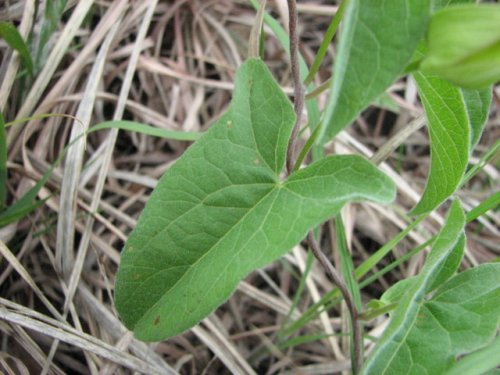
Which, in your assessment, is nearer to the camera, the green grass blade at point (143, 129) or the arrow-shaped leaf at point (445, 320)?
the arrow-shaped leaf at point (445, 320)

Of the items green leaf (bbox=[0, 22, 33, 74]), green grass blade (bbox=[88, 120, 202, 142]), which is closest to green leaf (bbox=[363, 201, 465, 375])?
green grass blade (bbox=[88, 120, 202, 142])

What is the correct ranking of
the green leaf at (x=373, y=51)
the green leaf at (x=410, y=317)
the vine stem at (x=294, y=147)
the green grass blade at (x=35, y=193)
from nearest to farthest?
the green leaf at (x=373, y=51) < the green leaf at (x=410, y=317) < the vine stem at (x=294, y=147) < the green grass blade at (x=35, y=193)

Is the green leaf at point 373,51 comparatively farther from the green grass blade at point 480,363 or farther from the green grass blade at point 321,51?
the green grass blade at point 480,363

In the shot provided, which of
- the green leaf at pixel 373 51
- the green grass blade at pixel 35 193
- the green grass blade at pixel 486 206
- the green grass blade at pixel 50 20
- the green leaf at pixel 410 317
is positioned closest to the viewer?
the green leaf at pixel 373 51

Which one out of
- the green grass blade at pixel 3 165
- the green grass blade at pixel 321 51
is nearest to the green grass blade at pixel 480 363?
the green grass blade at pixel 321 51

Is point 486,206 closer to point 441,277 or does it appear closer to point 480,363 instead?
point 441,277

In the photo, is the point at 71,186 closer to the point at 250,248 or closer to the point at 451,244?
the point at 250,248
